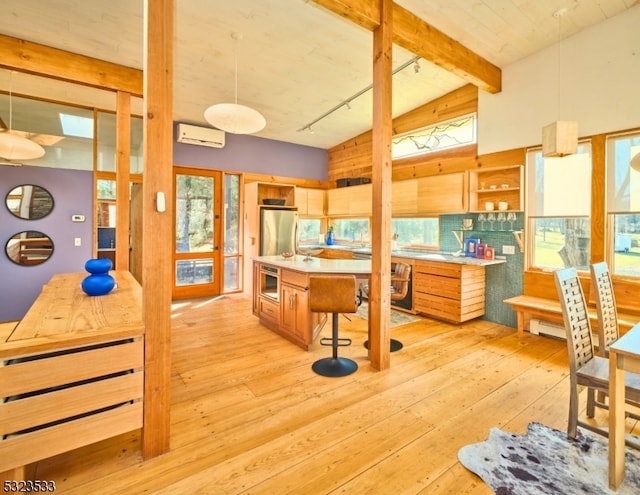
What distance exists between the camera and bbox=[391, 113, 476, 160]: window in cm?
479

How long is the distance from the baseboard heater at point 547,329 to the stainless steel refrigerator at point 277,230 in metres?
3.86

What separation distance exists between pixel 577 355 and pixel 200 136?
18.8 feet

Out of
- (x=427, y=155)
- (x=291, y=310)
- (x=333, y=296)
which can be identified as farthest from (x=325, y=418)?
(x=427, y=155)

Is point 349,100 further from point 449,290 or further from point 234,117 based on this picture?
point 449,290

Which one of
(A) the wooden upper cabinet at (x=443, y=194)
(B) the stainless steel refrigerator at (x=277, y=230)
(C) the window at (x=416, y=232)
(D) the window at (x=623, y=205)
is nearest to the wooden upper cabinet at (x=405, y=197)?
(A) the wooden upper cabinet at (x=443, y=194)

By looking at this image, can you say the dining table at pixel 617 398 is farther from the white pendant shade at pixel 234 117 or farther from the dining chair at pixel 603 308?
the white pendant shade at pixel 234 117

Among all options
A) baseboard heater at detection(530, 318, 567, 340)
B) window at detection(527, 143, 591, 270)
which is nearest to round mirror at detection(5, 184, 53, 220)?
window at detection(527, 143, 591, 270)

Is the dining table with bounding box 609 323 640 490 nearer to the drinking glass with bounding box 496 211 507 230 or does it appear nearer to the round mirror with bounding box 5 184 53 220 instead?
the drinking glass with bounding box 496 211 507 230

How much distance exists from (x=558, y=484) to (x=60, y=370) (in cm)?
260

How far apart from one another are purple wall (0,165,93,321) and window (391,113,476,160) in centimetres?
474

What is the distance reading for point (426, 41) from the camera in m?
3.34

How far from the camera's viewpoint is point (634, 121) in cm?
325

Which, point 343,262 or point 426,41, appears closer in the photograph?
point 426,41

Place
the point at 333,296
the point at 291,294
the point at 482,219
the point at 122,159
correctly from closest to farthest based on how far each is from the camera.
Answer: the point at 333,296 → the point at 291,294 → the point at 122,159 → the point at 482,219
